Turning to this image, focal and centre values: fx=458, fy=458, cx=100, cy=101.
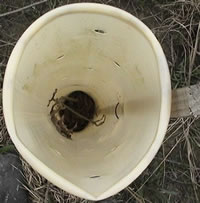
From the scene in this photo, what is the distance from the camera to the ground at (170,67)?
1.39 m

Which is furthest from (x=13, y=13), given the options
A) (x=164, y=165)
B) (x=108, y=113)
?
(x=164, y=165)

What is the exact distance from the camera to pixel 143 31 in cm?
76

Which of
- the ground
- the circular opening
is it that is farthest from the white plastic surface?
the ground

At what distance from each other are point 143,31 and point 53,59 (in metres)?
0.20

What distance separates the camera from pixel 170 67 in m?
1.43

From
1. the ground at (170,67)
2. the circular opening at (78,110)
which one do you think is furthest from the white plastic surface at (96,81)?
the ground at (170,67)

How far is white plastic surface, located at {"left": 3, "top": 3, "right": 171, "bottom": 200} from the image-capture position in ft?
2.44

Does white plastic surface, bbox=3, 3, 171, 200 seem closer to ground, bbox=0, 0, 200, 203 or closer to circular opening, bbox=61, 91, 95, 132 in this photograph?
circular opening, bbox=61, 91, 95, 132

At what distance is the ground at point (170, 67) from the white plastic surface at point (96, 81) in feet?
1.52

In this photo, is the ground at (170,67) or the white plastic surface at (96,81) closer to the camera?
the white plastic surface at (96,81)

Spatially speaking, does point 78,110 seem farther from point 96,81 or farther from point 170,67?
point 170,67

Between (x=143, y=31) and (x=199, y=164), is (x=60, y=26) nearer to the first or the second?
(x=143, y=31)

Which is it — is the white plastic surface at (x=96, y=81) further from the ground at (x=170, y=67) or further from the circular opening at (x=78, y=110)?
the ground at (x=170, y=67)

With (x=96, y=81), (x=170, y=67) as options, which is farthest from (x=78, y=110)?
(x=170, y=67)
